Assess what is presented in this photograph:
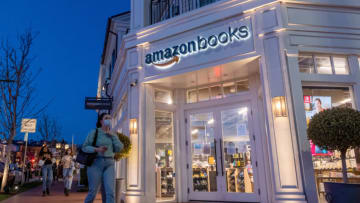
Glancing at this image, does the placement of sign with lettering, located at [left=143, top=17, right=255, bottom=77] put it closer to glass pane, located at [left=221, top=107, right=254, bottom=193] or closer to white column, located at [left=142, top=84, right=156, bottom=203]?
white column, located at [left=142, top=84, right=156, bottom=203]

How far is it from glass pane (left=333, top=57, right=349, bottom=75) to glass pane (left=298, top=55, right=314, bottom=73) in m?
0.52

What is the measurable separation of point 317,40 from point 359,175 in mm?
2780

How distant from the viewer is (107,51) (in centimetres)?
1762

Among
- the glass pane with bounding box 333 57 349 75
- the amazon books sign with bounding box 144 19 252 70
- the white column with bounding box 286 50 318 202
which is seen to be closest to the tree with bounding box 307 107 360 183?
the white column with bounding box 286 50 318 202

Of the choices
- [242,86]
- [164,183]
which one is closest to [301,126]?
[242,86]

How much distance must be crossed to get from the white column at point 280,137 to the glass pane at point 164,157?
2.93m

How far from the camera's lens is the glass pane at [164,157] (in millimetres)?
7031

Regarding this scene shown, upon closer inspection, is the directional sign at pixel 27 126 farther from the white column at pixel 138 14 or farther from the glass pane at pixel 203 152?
the glass pane at pixel 203 152

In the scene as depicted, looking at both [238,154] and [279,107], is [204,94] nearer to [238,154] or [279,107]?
[238,154]

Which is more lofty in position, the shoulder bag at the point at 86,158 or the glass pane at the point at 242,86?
the glass pane at the point at 242,86

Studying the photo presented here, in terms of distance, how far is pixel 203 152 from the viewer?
7078 millimetres

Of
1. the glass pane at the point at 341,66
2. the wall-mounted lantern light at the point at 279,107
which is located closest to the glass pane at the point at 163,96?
the wall-mounted lantern light at the point at 279,107

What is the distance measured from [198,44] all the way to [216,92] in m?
1.48

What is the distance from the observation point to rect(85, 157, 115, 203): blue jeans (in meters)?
3.47
